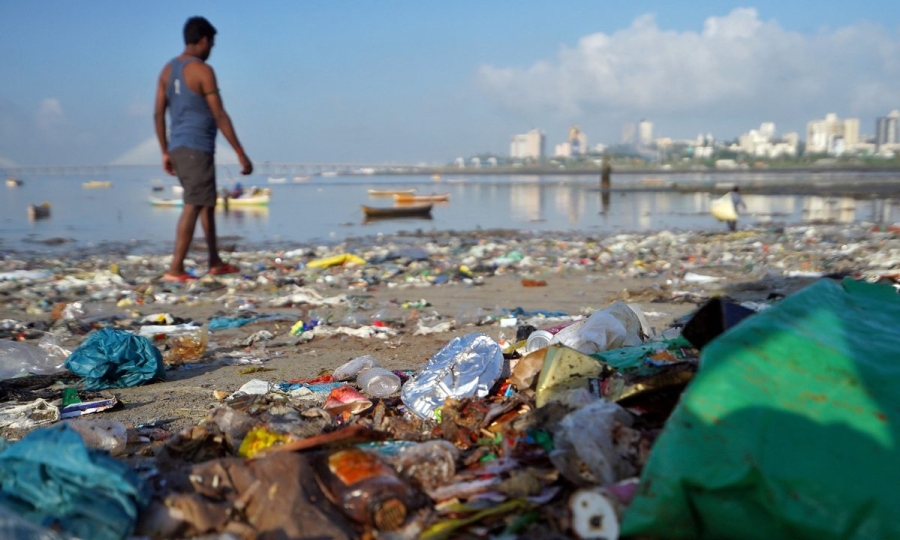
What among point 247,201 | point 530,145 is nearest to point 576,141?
point 530,145

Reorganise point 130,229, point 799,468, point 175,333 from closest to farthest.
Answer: point 799,468 < point 175,333 < point 130,229

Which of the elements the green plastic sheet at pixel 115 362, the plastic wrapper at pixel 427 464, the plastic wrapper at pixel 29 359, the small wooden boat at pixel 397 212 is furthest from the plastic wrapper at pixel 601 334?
the small wooden boat at pixel 397 212

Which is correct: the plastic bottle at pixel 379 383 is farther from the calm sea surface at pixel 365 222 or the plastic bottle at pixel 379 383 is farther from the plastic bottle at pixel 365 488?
the calm sea surface at pixel 365 222

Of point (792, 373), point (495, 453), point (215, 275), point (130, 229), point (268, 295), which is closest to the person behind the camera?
point (792, 373)

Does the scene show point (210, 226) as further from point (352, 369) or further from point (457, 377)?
point (457, 377)

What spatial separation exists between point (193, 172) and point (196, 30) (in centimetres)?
117

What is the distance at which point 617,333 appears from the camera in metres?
3.19

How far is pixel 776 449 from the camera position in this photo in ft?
5.11

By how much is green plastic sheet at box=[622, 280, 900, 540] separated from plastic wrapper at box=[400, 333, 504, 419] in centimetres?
112

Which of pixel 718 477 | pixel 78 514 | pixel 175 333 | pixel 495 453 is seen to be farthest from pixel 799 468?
pixel 175 333

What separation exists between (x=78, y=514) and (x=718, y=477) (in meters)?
1.38

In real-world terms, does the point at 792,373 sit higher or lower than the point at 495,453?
higher

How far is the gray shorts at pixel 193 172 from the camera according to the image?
6.22 meters

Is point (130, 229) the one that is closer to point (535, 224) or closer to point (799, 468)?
point (535, 224)
